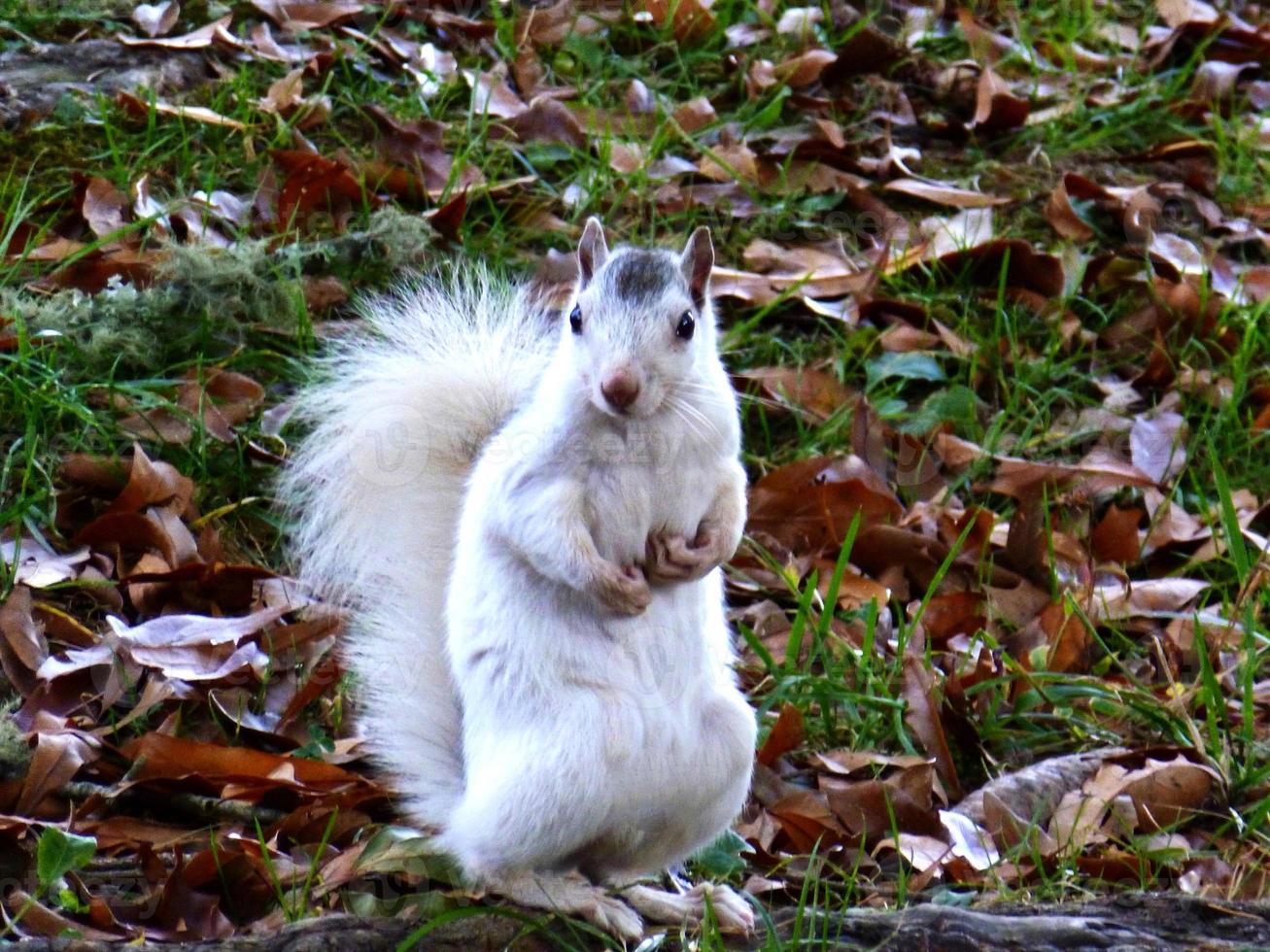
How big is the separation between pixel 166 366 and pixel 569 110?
3.96 feet

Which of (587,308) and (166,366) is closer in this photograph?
(587,308)

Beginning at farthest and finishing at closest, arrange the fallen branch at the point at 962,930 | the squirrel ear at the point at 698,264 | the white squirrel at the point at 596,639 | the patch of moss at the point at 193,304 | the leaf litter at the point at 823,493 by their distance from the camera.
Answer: the patch of moss at the point at 193,304 → the leaf litter at the point at 823,493 → the squirrel ear at the point at 698,264 → the white squirrel at the point at 596,639 → the fallen branch at the point at 962,930

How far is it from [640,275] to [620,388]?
0.60 feet

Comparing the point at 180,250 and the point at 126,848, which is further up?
the point at 180,250

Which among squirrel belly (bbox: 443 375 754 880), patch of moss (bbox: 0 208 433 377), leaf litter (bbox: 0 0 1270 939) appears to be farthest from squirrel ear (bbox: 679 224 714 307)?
patch of moss (bbox: 0 208 433 377)

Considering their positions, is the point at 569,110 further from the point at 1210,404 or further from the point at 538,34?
the point at 1210,404

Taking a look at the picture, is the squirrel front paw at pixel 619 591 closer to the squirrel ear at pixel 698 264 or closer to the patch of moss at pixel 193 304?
the squirrel ear at pixel 698 264

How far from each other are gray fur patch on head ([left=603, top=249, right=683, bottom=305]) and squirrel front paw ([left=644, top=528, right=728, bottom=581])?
28 centimetres

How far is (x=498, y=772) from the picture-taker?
1882 millimetres

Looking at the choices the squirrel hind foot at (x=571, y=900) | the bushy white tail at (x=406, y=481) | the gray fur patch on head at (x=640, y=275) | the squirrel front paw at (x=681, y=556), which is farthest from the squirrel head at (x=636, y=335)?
the squirrel hind foot at (x=571, y=900)

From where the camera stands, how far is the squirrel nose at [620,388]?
1854 mm

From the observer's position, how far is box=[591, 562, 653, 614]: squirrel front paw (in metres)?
1.86

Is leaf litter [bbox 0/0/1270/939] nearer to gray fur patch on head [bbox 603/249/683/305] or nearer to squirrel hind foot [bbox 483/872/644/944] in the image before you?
squirrel hind foot [bbox 483/872/644/944]

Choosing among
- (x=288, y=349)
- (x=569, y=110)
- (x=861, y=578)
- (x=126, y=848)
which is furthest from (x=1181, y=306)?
(x=126, y=848)
